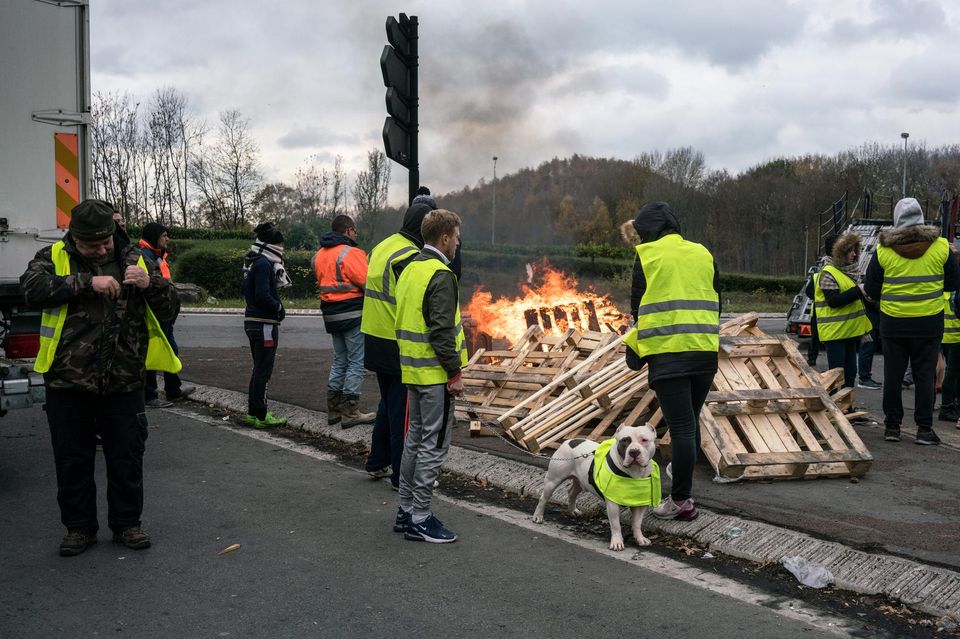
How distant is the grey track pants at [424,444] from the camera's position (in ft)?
16.2

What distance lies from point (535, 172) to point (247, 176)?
67.7ft

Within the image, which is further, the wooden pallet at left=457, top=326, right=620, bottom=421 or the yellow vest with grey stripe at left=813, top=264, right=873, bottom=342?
the yellow vest with grey stripe at left=813, top=264, right=873, bottom=342

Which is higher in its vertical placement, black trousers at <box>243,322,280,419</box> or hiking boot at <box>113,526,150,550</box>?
black trousers at <box>243,322,280,419</box>

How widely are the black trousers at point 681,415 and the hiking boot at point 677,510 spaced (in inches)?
1.4

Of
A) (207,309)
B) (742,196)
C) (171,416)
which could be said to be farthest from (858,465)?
(742,196)

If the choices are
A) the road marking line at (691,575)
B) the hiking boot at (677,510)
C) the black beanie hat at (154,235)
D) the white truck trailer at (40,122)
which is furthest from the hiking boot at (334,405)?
the hiking boot at (677,510)

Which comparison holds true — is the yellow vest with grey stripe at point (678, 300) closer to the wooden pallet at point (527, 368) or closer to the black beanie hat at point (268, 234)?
the wooden pallet at point (527, 368)

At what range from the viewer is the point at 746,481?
5910mm

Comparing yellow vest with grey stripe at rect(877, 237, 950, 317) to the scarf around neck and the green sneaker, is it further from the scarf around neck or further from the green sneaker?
the green sneaker

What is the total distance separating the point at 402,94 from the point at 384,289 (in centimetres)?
301

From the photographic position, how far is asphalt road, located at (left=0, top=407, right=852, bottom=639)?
146 inches

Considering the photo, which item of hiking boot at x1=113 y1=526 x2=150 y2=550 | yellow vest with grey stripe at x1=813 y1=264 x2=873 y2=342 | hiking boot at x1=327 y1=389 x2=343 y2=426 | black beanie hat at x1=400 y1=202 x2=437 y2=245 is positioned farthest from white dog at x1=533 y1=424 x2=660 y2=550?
yellow vest with grey stripe at x1=813 y1=264 x2=873 y2=342

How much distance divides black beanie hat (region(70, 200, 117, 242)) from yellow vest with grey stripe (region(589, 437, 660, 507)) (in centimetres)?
294

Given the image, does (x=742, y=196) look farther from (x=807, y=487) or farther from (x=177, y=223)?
(x=807, y=487)
